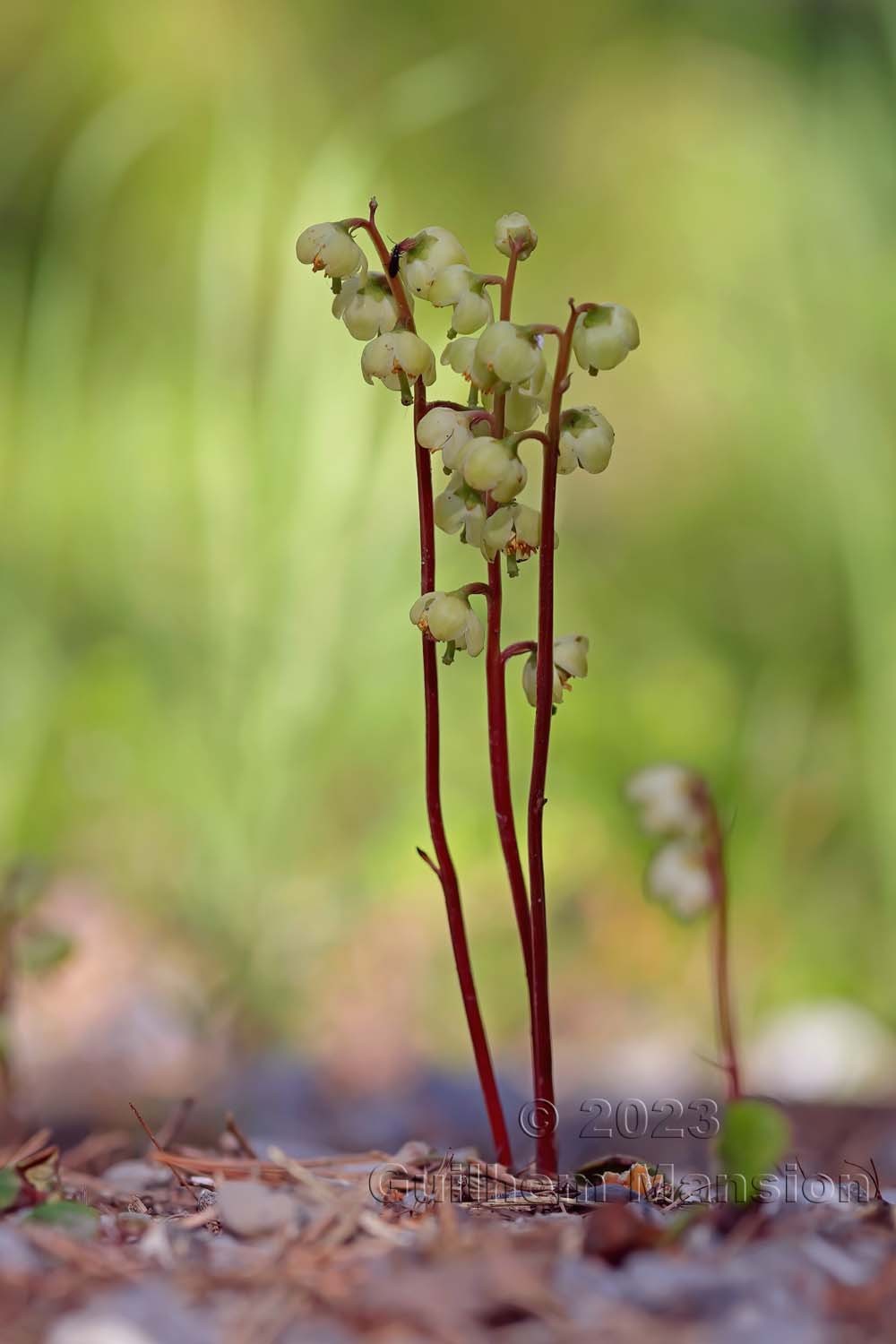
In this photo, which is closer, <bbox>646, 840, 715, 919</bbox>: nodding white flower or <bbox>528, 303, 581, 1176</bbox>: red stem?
<bbox>528, 303, 581, 1176</bbox>: red stem

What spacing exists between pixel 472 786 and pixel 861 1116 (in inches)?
38.6

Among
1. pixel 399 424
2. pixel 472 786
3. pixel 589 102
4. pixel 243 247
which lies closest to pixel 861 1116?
pixel 472 786

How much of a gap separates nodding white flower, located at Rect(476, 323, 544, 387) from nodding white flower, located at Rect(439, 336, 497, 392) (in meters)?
0.02

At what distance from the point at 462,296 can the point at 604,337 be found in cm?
9

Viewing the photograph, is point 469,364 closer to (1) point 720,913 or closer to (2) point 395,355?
(2) point 395,355

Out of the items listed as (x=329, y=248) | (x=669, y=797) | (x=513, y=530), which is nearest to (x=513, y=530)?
(x=513, y=530)

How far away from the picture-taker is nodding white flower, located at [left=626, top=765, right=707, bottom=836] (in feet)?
3.89

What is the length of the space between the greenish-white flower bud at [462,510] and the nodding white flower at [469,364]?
7 cm

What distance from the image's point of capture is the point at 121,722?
2.57m

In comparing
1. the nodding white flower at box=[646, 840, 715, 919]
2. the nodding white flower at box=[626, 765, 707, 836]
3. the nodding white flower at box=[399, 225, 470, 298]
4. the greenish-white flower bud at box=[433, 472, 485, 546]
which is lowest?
the nodding white flower at box=[646, 840, 715, 919]

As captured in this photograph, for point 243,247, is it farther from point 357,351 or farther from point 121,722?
point 121,722

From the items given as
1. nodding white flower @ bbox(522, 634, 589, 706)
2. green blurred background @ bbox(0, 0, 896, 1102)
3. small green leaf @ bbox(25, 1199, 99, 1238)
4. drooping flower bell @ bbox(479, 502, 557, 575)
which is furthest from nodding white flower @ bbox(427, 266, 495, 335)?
green blurred background @ bbox(0, 0, 896, 1102)

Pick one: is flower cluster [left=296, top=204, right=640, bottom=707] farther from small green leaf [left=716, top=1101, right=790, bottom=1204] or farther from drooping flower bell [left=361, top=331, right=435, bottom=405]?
small green leaf [left=716, top=1101, right=790, bottom=1204]

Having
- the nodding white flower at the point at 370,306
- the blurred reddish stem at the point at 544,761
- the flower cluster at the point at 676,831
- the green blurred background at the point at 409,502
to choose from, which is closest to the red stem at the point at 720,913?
the flower cluster at the point at 676,831
